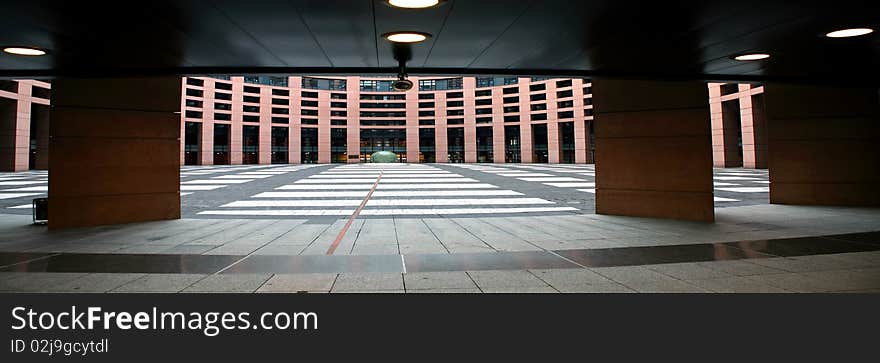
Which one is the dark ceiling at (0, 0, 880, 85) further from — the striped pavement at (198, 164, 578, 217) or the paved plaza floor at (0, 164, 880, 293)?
the striped pavement at (198, 164, 578, 217)

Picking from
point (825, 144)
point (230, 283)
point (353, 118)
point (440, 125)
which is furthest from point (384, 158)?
point (230, 283)

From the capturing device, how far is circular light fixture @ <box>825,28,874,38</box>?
7.14 m

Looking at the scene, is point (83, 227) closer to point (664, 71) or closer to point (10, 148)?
point (664, 71)

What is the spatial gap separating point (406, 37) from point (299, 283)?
4.71m

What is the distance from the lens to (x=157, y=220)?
35.3 feet

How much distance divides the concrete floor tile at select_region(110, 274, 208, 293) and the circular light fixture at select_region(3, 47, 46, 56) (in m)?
5.85

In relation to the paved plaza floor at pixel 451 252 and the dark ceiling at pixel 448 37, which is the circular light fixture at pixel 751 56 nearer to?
the dark ceiling at pixel 448 37

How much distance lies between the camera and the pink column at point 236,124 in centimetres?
7044

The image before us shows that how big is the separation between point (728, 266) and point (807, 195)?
11.5 m

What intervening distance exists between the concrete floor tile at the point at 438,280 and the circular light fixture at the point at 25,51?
859 cm

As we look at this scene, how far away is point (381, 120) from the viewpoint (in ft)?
306

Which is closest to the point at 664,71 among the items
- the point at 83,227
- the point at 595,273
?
the point at 595,273

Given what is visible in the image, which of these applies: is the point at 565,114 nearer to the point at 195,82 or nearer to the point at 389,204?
the point at 389,204

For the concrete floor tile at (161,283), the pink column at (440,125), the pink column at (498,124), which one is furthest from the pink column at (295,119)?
the concrete floor tile at (161,283)
